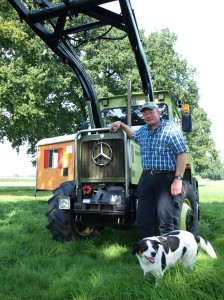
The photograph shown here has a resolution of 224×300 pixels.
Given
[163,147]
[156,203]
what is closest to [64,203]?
[156,203]

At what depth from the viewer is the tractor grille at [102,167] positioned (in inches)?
192

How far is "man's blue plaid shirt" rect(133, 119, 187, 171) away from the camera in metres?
3.79

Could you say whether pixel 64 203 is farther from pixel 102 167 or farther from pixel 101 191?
pixel 102 167

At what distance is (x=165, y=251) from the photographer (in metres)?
3.25

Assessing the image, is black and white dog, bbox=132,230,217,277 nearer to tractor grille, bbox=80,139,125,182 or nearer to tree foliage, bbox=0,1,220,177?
tractor grille, bbox=80,139,125,182

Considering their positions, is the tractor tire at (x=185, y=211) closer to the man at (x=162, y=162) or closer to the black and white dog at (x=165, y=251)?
the man at (x=162, y=162)

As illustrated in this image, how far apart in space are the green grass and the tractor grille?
99 cm

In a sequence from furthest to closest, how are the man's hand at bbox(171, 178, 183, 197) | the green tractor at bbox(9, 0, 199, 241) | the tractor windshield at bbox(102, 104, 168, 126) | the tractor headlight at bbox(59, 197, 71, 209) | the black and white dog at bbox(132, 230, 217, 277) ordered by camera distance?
the tractor windshield at bbox(102, 104, 168, 126)
the tractor headlight at bbox(59, 197, 71, 209)
the green tractor at bbox(9, 0, 199, 241)
the man's hand at bbox(171, 178, 183, 197)
the black and white dog at bbox(132, 230, 217, 277)

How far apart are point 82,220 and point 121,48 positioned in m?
21.7

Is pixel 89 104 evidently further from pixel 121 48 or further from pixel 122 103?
pixel 121 48

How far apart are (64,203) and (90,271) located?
1239 mm

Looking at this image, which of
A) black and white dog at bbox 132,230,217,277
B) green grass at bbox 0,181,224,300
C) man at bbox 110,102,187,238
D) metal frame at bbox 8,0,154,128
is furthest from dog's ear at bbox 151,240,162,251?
metal frame at bbox 8,0,154,128

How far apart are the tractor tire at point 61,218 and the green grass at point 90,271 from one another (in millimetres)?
137

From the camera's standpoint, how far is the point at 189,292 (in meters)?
2.70
